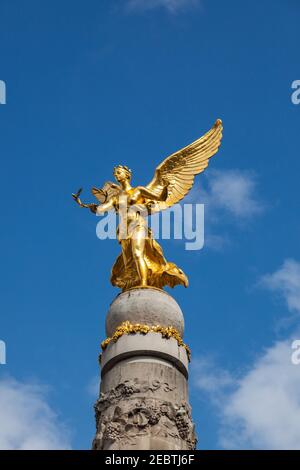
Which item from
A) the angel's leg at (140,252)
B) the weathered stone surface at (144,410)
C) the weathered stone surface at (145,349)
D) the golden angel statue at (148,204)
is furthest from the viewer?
the golden angel statue at (148,204)

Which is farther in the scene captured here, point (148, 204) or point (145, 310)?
point (148, 204)

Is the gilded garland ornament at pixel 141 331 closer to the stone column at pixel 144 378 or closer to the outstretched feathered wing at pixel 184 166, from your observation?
the stone column at pixel 144 378

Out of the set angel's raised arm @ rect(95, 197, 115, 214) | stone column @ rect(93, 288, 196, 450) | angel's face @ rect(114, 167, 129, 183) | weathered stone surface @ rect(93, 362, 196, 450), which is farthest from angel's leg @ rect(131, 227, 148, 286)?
weathered stone surface @ rect(93, 362, 196, 450)

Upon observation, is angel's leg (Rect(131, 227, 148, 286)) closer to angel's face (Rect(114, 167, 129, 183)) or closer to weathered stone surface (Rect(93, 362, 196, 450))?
angel's face (Rect(114, 167, 129, 183))

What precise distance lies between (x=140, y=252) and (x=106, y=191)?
2.72 m

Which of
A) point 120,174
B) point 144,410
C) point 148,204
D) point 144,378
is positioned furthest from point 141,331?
point 120,174

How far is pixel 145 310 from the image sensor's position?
61.3 feet

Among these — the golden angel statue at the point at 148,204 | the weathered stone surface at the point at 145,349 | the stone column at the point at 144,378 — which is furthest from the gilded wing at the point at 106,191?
the weathered stone surface at the point at 145,349

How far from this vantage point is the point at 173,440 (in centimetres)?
1670

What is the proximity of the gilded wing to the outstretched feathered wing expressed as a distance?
2.92 ft

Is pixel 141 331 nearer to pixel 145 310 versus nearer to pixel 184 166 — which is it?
pixel 145 310

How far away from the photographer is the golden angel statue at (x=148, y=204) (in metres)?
20.4

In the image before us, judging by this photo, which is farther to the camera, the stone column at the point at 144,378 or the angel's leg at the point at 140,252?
the angel's leg at the point at 140,252
